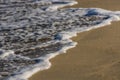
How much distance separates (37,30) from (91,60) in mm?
2009

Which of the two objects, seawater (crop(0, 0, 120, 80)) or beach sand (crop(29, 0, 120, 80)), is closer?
beach sand (crop(29, 0, 120, 80))

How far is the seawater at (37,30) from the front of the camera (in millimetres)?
4918

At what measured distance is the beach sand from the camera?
14.5ft

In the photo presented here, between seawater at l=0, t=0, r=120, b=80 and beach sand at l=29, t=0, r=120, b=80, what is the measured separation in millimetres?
142

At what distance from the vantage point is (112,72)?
4.46 metres

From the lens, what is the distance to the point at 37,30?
6.73 m

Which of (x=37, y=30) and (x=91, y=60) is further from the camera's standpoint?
(x=37, y=30)

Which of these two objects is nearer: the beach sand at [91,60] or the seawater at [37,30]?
the beach sand at [91,60]

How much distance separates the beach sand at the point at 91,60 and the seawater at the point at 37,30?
0.47 ft

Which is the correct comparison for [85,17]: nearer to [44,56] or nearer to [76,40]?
[76,40]

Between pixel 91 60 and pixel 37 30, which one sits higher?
pixel 37 30

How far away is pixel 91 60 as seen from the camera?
16.2ft

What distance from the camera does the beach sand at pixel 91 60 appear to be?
4.43 meters

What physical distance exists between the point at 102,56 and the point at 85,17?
2.64 m
